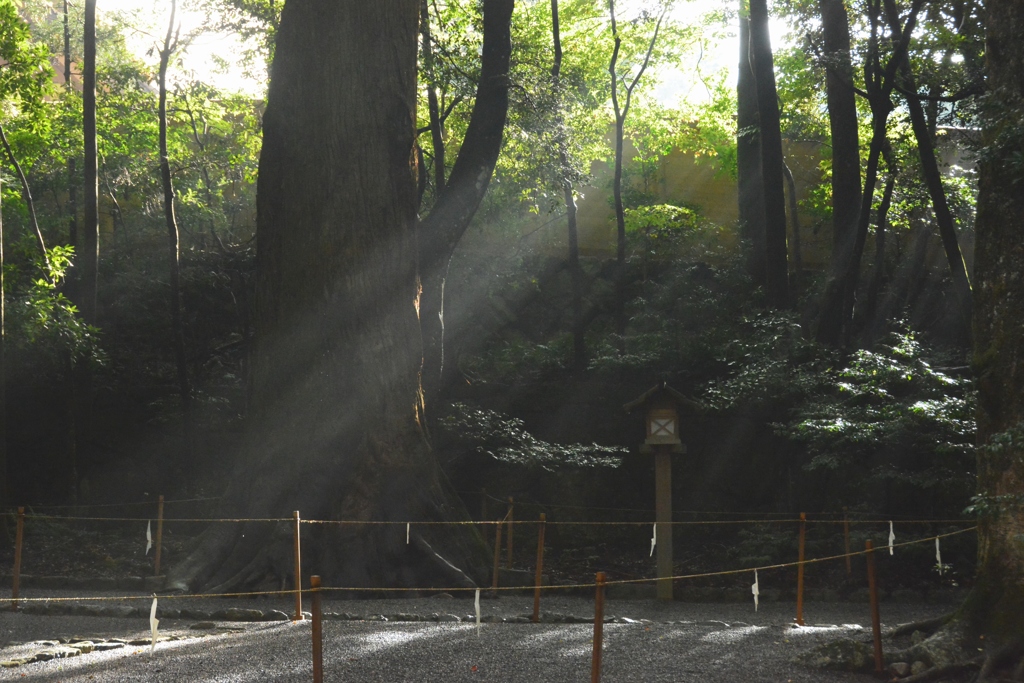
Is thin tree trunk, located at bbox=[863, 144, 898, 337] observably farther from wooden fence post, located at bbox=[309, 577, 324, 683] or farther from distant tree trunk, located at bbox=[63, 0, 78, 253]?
distant tree trunk, located at bbox=[63, 0, 78, 253]

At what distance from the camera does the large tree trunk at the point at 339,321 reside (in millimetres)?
9305

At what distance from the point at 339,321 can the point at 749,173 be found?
12014 millimetres

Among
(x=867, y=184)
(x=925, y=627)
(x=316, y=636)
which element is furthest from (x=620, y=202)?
(x=316, y=636)

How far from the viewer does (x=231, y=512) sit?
9555 millimetres

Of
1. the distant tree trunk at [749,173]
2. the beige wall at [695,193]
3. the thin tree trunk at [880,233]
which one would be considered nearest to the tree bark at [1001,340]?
the thin tree trunk at [880,233]

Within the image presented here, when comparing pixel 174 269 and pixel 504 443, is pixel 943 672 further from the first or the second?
pixel 174 269

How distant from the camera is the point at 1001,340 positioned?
5.96 meters

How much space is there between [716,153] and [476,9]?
40.8ft

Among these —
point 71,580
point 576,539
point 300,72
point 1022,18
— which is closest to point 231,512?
point 71,580

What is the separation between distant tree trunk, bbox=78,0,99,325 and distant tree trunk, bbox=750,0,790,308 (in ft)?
35.2

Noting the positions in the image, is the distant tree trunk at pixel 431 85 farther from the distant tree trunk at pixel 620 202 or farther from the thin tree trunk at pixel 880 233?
the thin tree trunk at pixel 880 233

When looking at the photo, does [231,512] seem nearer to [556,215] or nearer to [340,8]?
[340,8]

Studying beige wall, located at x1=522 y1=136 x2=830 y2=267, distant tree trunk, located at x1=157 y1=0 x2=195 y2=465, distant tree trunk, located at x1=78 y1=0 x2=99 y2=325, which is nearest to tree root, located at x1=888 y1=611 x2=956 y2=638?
distant tree trunk, located at x1=157 y1=0 x2=195 y2=465

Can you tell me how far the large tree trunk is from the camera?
30.5 feet
